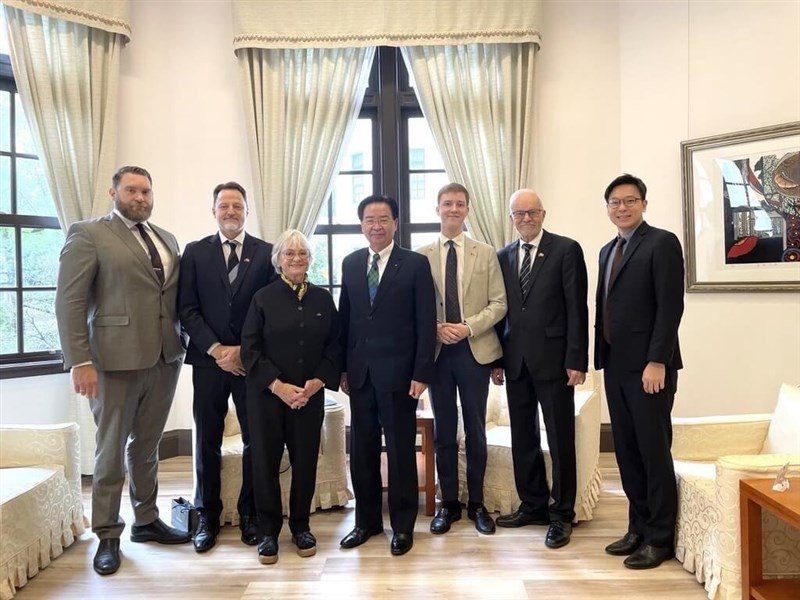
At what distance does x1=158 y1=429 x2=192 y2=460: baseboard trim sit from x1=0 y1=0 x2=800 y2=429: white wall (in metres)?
0.07

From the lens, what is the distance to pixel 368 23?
4.28 metres

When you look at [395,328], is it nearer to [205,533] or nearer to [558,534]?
[558,534]

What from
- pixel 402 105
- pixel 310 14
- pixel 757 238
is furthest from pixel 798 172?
pixel 310 14

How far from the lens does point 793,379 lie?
3.60 m

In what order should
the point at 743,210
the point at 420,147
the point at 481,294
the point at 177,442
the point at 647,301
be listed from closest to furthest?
the point at 647,301 → the point at 481,294 → the point at 743,210 → the point at 177,442 → the point at 420,147

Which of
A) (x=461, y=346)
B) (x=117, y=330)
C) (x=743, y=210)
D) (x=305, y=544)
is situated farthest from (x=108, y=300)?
(x=743, y=210)

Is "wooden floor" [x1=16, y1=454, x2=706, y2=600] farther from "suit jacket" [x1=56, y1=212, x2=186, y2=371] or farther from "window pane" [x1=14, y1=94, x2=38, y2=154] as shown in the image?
"window pane" [x1=14, y1=94, x2=38, y2=154]

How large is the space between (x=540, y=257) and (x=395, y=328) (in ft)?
2.71

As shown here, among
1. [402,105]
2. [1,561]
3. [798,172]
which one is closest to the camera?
[1,561]

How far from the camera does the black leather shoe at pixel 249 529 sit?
282 centimetres

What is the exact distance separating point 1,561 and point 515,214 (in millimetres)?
A: 2779

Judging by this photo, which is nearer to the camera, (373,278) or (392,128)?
(373,278)

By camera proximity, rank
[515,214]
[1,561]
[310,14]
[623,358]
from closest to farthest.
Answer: [1,561] < [623,358] < [515,214] < [310,14]

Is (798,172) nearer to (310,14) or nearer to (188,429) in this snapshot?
(310,14)
